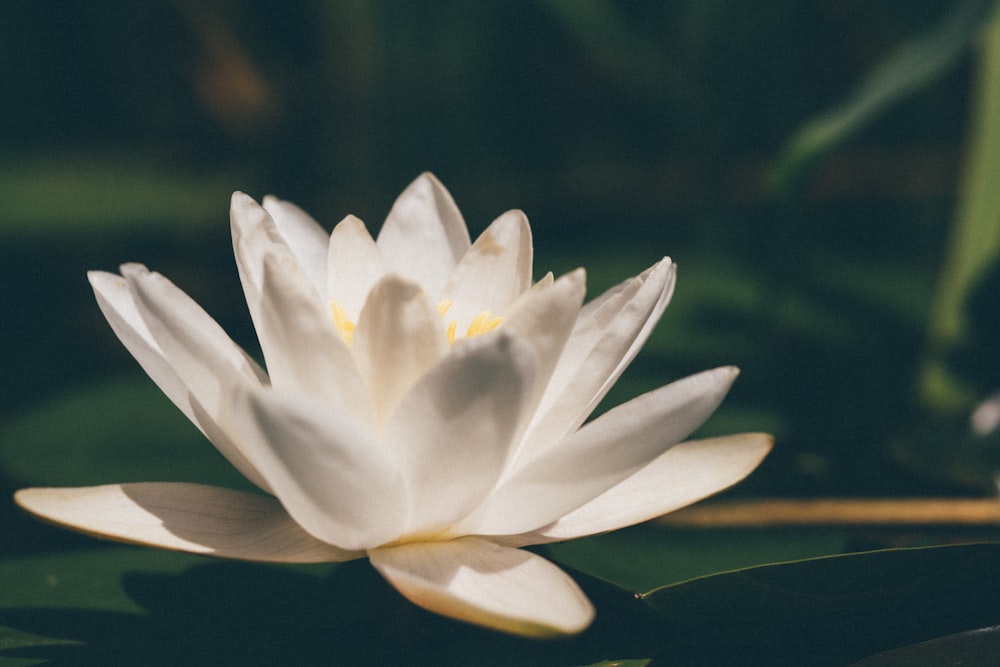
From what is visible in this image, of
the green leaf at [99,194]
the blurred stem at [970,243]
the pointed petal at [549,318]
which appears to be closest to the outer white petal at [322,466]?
the pointed petal at [549,318]

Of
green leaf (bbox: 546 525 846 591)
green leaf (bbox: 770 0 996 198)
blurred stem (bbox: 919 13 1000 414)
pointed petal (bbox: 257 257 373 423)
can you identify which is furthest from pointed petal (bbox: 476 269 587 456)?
blurred stem (bbox: 919 13 1000 414)

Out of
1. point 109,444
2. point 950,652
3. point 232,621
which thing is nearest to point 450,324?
point 232,621

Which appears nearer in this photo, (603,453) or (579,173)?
(603,453)

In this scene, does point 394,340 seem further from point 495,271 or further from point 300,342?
point 495,271

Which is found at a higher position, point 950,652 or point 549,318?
point 549,318

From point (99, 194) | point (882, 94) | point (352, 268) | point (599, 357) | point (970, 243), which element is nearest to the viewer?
point (599, 357)

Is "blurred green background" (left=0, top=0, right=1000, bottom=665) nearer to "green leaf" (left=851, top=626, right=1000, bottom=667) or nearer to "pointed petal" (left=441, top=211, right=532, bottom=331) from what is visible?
"green leaf" (left=851, top=626, right=1000, bottom=667)
